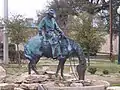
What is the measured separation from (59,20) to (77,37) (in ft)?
54.0

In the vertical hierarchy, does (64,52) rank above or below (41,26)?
below

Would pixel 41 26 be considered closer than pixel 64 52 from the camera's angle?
Yes

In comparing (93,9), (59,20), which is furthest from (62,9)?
(93,9)

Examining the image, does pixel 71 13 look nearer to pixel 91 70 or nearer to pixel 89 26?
pixel 89 26

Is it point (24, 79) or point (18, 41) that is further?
point (18, 41)

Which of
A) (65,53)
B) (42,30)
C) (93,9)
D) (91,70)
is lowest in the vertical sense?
(91,70)

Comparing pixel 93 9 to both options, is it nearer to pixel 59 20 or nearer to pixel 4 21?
pixel 59 20

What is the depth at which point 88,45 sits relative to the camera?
22406 mm

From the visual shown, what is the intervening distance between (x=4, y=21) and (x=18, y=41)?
5.82 ft

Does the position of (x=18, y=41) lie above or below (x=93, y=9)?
below

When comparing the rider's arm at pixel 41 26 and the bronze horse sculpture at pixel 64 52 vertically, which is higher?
the rider's arm at pixel 41 26

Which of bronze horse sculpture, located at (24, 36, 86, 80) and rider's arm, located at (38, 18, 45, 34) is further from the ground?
rider's arm, located at (38, 18, 45, 34)

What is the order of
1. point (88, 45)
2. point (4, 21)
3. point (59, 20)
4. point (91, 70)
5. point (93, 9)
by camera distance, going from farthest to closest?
1. point (59, 20)
2. point (93, 9)
3. point (4, 21)
4. point (88, 45)
5. point (91, 70)

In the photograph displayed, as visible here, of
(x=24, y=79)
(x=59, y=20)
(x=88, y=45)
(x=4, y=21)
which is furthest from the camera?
(x=59, y=20)
